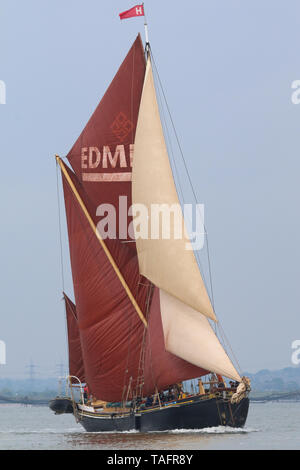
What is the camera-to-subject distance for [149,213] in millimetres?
48594

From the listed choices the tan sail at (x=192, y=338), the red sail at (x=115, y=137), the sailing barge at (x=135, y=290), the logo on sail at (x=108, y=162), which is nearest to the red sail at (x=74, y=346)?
the sailing barge at (x=135, y=290)

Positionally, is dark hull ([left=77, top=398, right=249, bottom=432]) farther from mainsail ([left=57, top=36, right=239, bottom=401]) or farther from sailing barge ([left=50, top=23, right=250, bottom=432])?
mainsail ([left=57, top=36, right=239, bottom=401])

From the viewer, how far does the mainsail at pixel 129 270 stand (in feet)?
158

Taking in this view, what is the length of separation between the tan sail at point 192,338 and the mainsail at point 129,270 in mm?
49

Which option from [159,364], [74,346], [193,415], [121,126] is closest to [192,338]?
[159,364]

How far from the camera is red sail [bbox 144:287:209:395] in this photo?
48.0 meters

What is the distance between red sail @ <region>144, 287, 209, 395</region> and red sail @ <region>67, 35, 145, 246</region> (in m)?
5.15

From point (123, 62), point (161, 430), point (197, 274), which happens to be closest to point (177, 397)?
point (161, 430)

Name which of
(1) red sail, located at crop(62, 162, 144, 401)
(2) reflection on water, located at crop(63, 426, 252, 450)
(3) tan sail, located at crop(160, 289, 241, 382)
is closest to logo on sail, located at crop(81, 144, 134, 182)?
(1) red sail, located at crop(62, 162, 144, 401)

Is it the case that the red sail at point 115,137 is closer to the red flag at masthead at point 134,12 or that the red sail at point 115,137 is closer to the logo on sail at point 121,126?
the logo on sail at point 121,126

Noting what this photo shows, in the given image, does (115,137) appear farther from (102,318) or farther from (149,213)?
(102,318)

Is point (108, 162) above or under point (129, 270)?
above

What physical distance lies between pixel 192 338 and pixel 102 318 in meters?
6.40

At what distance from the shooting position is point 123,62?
53.4m
